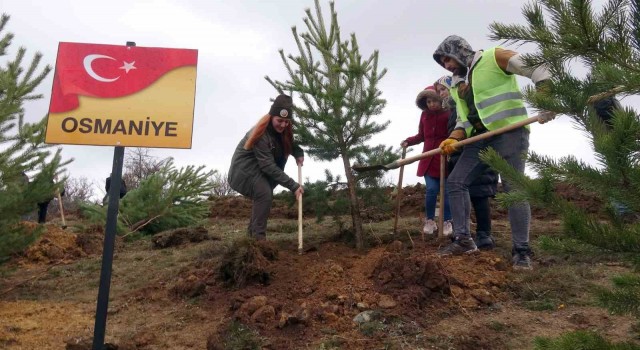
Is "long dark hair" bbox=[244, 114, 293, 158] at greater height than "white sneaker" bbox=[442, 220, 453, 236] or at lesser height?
greater

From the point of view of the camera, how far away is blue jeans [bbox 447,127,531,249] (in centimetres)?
477

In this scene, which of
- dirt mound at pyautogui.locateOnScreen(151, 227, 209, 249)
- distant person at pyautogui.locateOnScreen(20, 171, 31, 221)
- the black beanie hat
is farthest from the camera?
dirt mound at pyautogui.locateOnScreen(151, 227, 209, 249)

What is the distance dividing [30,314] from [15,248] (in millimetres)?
703

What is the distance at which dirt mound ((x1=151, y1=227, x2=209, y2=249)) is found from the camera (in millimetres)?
7613

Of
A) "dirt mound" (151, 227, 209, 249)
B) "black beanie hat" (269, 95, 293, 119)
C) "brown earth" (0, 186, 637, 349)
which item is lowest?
"brown earth" (0, 186, 637, 349)

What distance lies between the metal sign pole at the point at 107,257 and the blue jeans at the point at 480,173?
112 inches

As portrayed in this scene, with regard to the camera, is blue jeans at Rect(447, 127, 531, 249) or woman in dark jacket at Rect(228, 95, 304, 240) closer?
blue jeans at Rect(447, 127, 531, 249)

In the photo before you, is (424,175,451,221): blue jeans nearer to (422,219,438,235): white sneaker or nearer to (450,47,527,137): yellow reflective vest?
(422,219,438,235): white sneaker

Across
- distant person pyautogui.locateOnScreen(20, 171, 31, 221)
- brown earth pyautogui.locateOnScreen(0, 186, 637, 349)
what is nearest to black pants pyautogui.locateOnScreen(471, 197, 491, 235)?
brown earth pyautogui.locateOnScreen(0, 186, 637, 349)

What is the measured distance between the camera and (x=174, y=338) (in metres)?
3.96

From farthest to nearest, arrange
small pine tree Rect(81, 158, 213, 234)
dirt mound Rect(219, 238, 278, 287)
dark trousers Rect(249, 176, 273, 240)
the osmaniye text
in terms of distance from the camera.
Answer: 1. small pine tree Rect(81, 158, 213, 234)
2. dark trousers Rect(249, 176, 273, 240)
3. dirt mound Rect(219, 238, 278, 287)
4. the osmaniye text

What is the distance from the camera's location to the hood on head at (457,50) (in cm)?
504

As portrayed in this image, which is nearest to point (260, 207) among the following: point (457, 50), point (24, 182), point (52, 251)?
point (24, 182)

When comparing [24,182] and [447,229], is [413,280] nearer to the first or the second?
[447,229]
